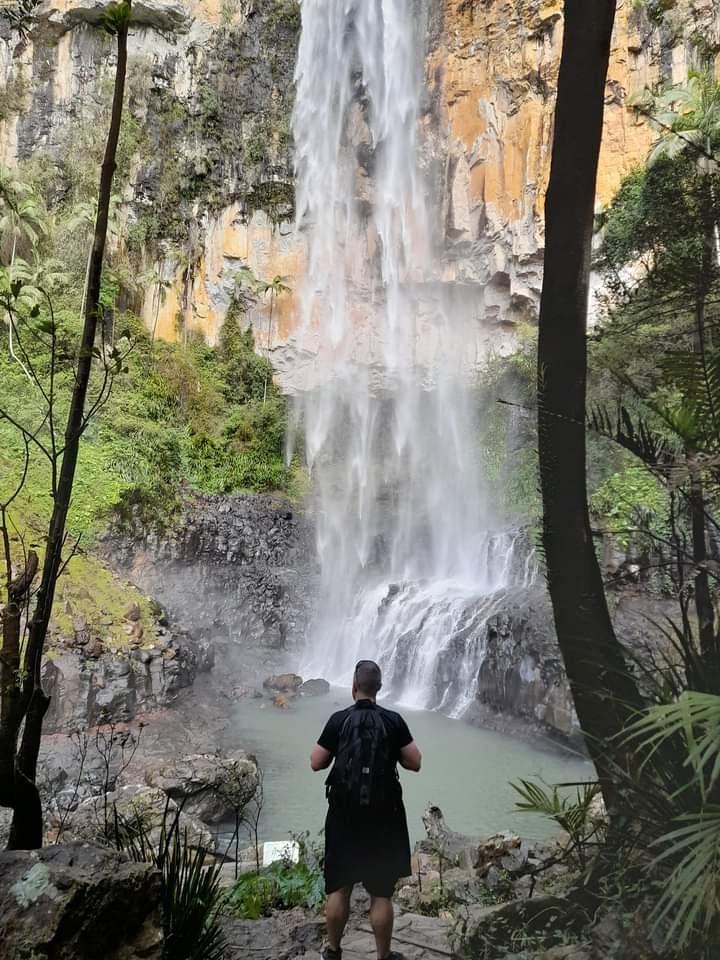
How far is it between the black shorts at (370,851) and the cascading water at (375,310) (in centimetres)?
1358

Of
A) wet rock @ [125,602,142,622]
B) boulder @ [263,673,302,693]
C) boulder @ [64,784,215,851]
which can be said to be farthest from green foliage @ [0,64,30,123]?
boulder @ [64,784,215,851]

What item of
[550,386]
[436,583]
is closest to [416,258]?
[436,583]

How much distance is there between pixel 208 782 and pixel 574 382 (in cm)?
498

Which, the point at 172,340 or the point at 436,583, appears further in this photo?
the point at 172,340

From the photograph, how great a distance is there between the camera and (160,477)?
1445cm

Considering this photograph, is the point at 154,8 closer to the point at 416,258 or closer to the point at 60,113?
the point at 60,113

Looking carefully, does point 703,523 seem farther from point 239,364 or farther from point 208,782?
point 239,364

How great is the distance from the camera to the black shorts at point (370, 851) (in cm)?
239

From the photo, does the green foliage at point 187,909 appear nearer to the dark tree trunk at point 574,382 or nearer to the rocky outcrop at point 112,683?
the dark tree trunk at point 574,382

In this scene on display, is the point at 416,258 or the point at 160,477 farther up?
the point at 416,258

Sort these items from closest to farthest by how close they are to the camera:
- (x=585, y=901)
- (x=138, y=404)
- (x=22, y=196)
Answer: (x=585, y=901) < (x=138, y=404) < (x=22, y=196)

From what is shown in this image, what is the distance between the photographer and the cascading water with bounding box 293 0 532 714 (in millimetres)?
17297

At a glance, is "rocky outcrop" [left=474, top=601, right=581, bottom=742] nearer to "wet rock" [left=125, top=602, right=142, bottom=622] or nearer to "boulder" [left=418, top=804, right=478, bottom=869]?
"boulder" [left=418, top=804, right=478, bottom=869]

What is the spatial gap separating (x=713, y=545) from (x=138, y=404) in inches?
592
